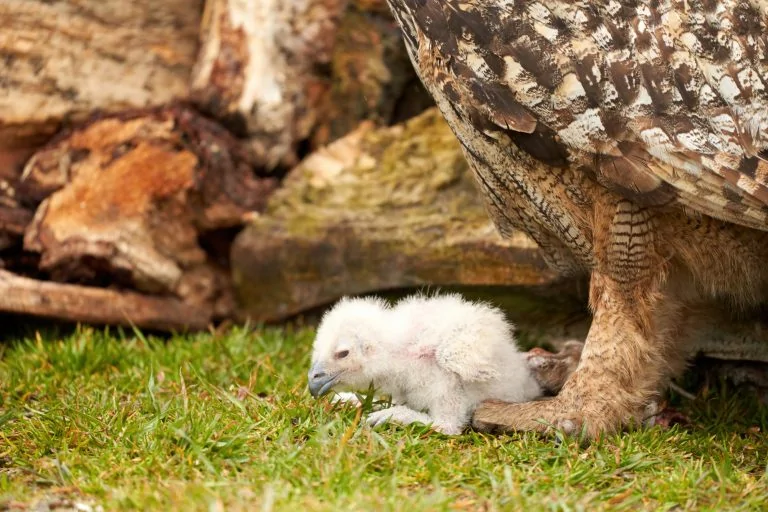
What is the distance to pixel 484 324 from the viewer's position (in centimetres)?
404

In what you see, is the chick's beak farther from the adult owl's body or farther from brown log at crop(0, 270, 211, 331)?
brown log at crop(0, 270, 211, 331)

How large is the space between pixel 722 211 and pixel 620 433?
3.43 ft

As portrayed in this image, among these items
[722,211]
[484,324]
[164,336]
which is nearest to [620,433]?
[484,324]

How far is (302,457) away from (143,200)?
3.02 meters

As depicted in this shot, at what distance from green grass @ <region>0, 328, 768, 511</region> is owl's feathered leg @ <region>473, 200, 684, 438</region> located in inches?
4.7

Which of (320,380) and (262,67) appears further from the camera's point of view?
(262,67)

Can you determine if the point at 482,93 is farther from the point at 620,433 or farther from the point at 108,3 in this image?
the point at 108,3

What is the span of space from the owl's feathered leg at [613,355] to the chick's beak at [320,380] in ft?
2.01

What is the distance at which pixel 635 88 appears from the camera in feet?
11.6

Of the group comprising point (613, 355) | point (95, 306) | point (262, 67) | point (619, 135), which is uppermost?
point (619, 135)

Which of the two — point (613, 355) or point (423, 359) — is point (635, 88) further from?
point (423, 359)

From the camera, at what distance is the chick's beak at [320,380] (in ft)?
12.8

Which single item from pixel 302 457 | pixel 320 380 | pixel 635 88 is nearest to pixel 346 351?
pixel 320 380

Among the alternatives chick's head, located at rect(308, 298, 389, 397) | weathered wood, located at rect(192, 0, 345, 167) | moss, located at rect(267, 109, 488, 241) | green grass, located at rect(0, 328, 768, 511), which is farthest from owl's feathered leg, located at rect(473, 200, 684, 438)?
weathered wood, located at rect(192, 0, 345, 167)
